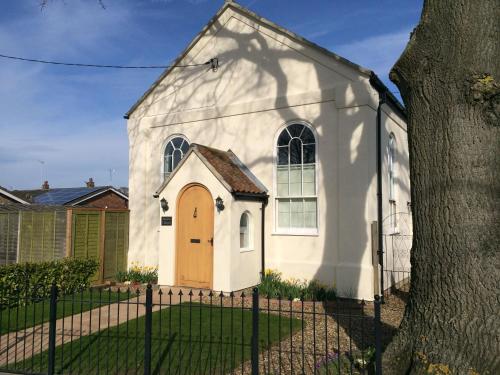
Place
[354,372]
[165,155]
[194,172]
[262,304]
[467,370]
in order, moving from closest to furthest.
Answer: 1. [467,370]
2. [354,372]
3. [262,304]
4. [194,172]
5. [165,155]

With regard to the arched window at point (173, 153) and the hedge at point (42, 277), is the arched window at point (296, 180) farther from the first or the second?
the hedge at point (42, 277)

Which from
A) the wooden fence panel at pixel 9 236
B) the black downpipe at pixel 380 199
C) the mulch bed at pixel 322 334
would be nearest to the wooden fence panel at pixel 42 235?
the wooden fence panel at pixel 9 236

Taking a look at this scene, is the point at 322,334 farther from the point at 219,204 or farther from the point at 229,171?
the point at 229,171

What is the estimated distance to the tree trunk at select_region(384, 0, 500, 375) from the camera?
4176 millimetres

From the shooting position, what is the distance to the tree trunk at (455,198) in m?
4.18

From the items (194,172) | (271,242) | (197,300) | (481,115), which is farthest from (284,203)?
(481,115)

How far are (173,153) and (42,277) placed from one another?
5.64 metres

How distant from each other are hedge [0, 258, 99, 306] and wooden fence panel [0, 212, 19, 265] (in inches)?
128

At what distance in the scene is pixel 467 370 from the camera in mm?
4066

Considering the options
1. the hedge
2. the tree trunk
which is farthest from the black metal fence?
the hedge

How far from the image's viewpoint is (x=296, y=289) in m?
10.2

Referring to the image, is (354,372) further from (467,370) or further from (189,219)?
(189,219)

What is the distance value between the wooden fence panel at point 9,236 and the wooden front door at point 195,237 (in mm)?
5340

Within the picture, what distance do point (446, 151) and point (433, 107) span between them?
50 centimetres
